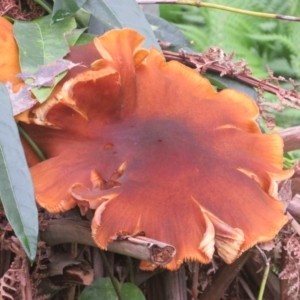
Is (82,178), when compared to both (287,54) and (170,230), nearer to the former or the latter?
(170,230)

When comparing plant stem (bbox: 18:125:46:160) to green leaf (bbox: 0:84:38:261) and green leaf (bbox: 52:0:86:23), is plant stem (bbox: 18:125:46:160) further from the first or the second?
green leaf (bbox: 52:0:86:23)

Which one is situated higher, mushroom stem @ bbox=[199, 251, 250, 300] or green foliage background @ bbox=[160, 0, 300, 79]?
mushroom stem @ bbox=[199, 251, 250, 300]

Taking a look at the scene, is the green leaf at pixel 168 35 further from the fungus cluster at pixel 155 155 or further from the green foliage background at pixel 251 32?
the green foliage background at pixel 251 32

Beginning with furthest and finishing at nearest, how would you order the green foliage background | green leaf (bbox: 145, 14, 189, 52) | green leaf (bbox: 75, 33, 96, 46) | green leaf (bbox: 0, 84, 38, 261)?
the green foliage background → green leaf (bbox: 145, 14, 189, 52) → green leaf (bbox: 75, 33, 96, 46) → green leaf (bbox: 0, 84, 38, 261)

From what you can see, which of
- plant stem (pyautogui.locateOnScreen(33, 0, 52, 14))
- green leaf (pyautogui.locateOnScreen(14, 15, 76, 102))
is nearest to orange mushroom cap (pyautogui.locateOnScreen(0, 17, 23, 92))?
green leaf (pyautogui.locateOnScreen(14, 15, 76, 102))

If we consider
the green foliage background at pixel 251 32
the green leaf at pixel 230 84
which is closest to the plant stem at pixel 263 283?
the green leaf at pixel 230 84

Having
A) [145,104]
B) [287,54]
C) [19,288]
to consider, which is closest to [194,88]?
[145,104]

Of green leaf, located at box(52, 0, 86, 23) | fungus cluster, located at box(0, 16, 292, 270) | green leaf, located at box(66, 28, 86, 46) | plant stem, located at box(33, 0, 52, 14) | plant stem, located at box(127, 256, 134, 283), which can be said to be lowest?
plant stem, located at box(127, 256, 134, 283)
